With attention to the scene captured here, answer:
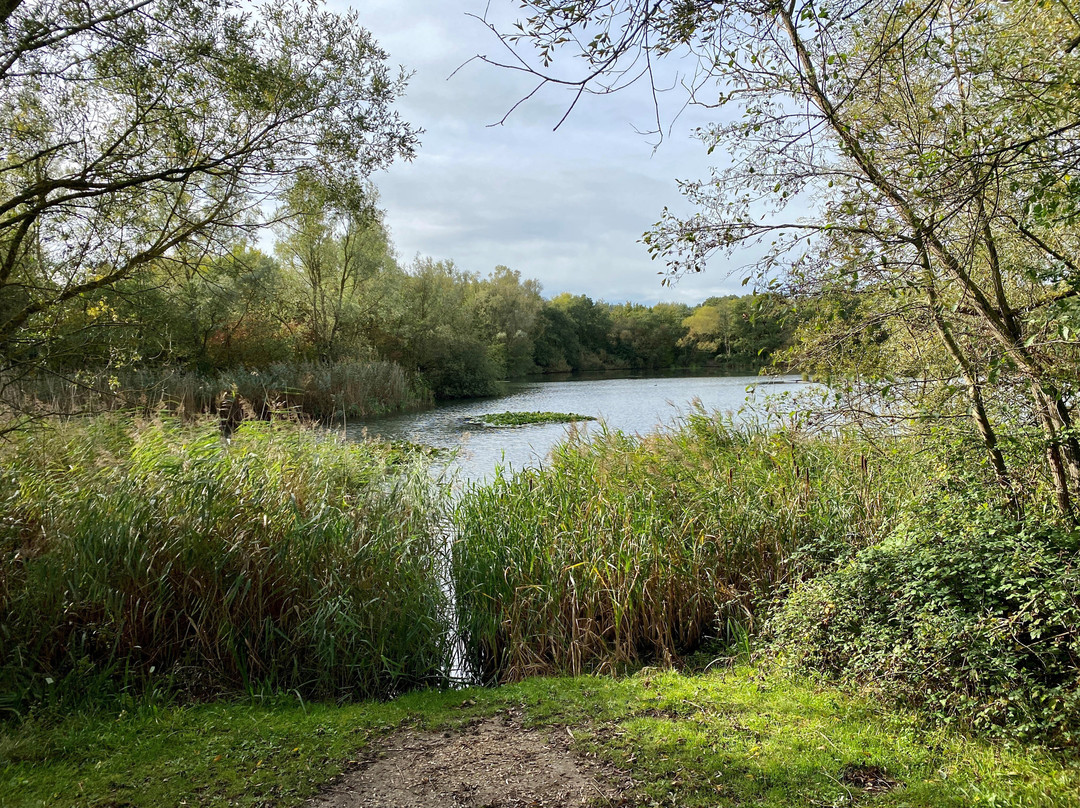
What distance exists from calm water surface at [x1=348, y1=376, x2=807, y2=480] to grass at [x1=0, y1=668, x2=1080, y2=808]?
89.5 inches

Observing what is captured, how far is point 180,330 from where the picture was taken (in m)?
21.4

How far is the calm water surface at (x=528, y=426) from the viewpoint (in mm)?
11758

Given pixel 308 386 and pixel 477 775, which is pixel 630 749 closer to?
pixel 477 775

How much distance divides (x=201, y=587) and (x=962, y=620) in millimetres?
4992

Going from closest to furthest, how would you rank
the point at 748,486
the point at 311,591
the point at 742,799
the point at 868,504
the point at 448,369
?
the point at 742,799, the point at 311,591, the point at 868,504, the point at 748,486, the point at 448,369

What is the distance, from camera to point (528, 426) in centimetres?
1997

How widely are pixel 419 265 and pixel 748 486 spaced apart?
34659 mm

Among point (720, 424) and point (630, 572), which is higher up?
point (720, 424)

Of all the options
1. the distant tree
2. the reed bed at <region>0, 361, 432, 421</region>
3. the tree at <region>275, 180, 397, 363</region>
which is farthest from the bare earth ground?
the distant tree

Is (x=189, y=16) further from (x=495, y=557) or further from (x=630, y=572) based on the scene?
(x=630, y=572)

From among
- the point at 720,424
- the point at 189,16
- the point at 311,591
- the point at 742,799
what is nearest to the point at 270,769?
the point at 311,591

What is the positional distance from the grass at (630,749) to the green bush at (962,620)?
0.21 m

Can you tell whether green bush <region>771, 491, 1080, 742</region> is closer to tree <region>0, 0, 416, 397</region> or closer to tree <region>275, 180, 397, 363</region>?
tree <region>0, 0, 416, 397</region>

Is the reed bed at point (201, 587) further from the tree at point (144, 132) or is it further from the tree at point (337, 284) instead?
the tree at point (337, 284)
